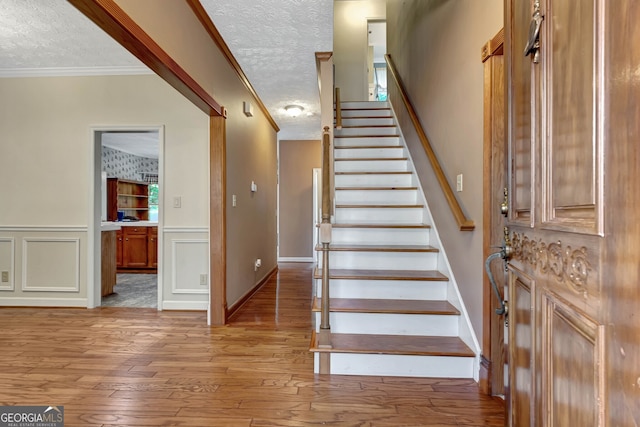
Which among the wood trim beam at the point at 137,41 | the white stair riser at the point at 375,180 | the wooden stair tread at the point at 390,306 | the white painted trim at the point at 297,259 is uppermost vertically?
the wood trim beam at the point at 137,41

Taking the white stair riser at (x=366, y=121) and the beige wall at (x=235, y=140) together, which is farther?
the white stair riser at (x=366, y=121)

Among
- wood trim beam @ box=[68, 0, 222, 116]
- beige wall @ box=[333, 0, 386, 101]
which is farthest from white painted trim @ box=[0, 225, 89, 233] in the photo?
beige wall @ box=[333, 0, 386, 101]

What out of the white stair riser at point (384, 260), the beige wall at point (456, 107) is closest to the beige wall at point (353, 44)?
the beige wall at point (456, 107)

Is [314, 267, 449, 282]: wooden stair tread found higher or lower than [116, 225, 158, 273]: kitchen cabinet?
higher

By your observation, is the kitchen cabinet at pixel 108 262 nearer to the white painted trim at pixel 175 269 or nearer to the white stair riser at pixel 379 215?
Result: the white painted trim at pixel 175 269

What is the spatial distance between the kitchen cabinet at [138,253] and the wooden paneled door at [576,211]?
18.7 feet

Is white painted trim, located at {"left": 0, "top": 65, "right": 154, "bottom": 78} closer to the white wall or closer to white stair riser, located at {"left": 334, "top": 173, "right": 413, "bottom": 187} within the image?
the white wall

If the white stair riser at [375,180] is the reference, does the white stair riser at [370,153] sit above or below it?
above

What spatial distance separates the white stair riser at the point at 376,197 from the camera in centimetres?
329

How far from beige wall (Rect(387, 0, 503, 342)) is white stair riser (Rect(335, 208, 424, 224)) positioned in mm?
255

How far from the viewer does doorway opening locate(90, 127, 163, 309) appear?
348 cm

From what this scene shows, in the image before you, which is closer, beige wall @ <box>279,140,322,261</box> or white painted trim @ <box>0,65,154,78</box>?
white painted trim @ <box>0,65,154,78</box>

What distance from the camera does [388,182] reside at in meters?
3.51

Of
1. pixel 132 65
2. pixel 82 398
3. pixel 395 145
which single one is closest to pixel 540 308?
pixel 82 398
